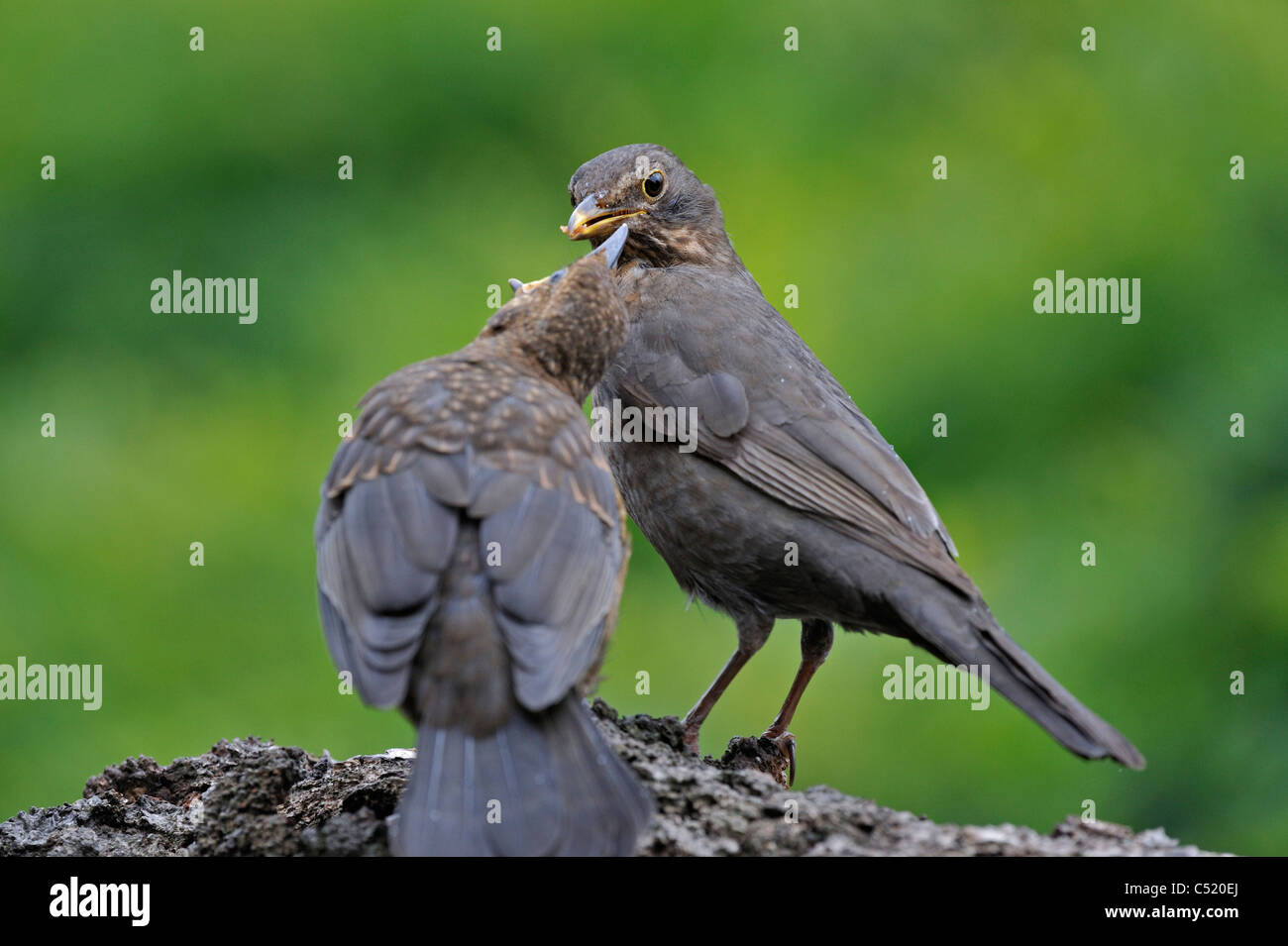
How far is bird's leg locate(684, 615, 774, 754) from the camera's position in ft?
16.7

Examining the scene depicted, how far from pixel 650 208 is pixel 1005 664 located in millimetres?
2243

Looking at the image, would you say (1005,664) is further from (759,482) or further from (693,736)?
(693,736)

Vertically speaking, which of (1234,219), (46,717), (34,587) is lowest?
(46,717)

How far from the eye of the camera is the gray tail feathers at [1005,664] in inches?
156

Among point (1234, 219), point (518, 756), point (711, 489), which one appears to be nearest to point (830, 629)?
point (711, 489)

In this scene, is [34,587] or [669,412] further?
[34,587]

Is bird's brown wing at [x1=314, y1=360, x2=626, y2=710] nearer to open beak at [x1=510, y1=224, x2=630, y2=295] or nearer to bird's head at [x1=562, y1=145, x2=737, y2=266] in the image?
open beak at [x1=510, y1=224, x2=630, y2=295]

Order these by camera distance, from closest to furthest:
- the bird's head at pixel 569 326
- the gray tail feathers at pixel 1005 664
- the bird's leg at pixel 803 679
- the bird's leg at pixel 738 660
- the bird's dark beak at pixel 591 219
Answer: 1. the gray tail feathers at pixel 1005 664
2. the bird's head at pixel 569 326
3. the bird's leg at pixel 738 660
4. the bird's leg at pixel 803 679
5. the bird's dark beak at pixel 591 219

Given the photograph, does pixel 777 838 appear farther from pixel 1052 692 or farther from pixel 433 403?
pixel 433 403

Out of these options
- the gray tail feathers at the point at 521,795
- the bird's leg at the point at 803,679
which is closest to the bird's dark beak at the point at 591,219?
the bird's leg at the point at 803,679

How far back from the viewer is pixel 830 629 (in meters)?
5.39

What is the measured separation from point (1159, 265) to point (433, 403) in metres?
4.81

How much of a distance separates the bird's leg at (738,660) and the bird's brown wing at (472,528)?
53.9 inches

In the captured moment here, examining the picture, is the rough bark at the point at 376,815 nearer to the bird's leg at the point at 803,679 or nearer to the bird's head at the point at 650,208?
the bird's leg at the point at 803,679
